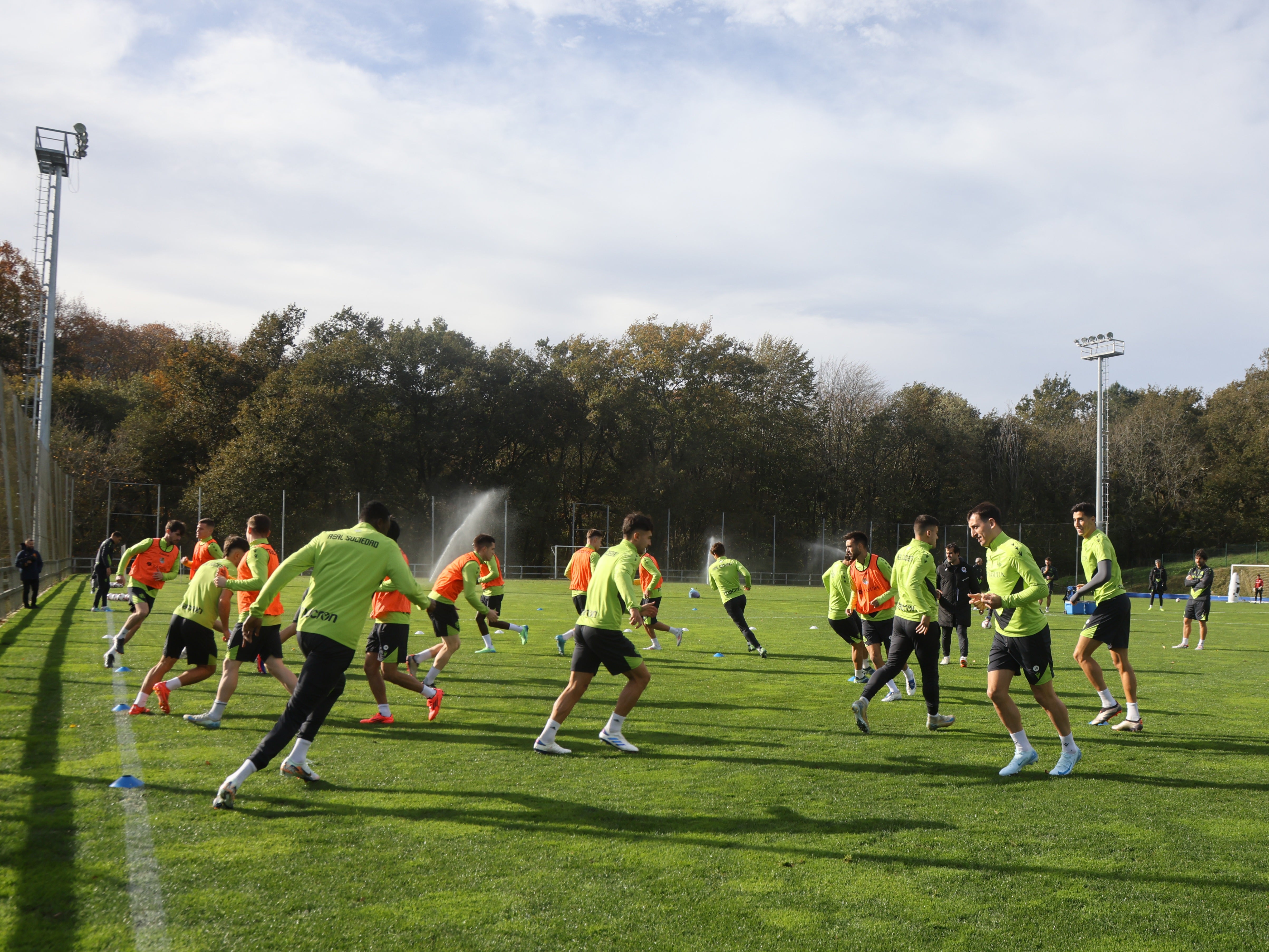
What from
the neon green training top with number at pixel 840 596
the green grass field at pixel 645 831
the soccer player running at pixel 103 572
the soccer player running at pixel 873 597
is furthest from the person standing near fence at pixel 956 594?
the soccer player running at pixel 103 572

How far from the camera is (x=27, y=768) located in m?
6.41

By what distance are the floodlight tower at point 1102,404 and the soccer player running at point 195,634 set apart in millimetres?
39703

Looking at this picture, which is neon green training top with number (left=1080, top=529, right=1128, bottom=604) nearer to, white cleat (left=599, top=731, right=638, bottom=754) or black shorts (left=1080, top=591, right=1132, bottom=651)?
black shorts (left=1080, top=591, right=1132, bottom=651)

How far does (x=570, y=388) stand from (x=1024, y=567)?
166 feet

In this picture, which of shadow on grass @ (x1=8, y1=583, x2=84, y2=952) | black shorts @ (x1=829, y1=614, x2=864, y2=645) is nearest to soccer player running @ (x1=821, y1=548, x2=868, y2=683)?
black shorts @ (x1=829, y1=614, x2=864, y2=645)

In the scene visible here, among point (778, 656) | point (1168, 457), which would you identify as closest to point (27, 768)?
point (778, 656)

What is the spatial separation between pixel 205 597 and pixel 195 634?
1.17 ft

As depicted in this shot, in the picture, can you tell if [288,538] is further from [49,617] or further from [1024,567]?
[1024,567]

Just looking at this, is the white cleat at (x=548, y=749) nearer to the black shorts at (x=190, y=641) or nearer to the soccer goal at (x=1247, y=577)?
the black shorts at (x=190, y=641)

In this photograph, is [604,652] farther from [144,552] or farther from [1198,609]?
[1198,609]

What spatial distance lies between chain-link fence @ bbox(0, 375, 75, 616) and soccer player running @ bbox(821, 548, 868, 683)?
13762mm

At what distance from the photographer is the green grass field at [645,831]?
4.04 metres

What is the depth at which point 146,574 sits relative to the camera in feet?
40.7

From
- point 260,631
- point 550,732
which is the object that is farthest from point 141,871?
point 550,732
